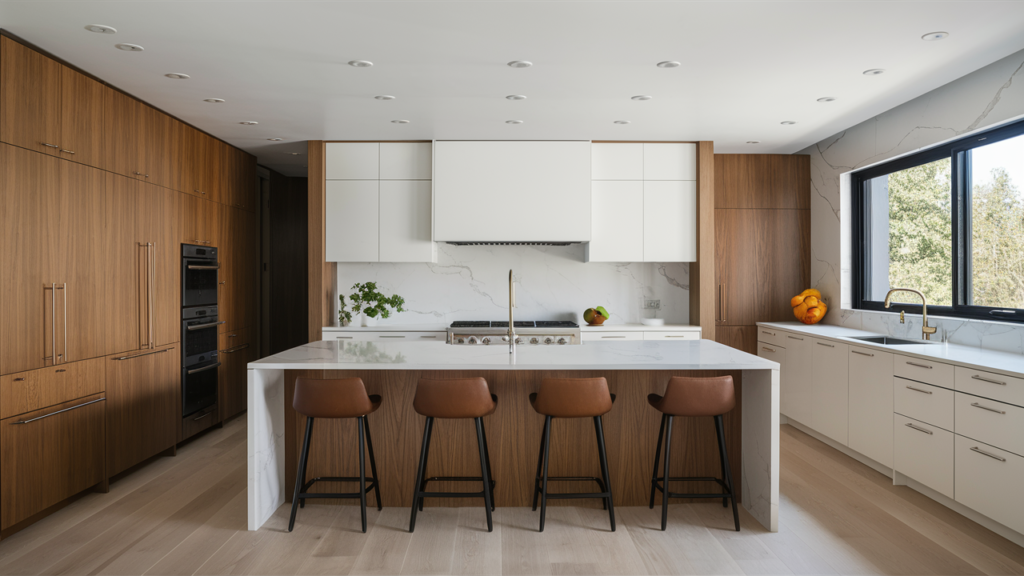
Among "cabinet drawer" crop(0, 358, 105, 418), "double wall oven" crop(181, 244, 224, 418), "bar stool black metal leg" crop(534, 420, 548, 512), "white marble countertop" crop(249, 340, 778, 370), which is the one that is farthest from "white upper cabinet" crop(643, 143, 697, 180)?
"cabinet drawer" crop(0, 358, 105, 418)

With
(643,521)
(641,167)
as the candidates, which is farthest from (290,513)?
(641,167)

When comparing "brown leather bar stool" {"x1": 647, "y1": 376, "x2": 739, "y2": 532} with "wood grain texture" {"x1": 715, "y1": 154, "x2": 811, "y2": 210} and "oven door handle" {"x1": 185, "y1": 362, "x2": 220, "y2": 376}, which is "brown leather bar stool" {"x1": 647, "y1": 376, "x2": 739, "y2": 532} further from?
"oven door handle" {"x1": 185, "y1": 362, "x2": 220, "y2": 376}

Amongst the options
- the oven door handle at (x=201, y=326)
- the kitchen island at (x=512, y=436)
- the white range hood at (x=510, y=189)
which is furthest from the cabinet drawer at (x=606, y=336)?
the oven door handle at (x=201, y=326)

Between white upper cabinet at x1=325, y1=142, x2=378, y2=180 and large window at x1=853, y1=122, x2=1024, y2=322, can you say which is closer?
large window at x1=853, y1=122, x2=1024, y2=322

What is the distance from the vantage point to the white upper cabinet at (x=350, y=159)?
5.10 m

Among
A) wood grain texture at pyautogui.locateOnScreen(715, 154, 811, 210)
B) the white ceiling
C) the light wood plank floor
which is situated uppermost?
the white ceiling

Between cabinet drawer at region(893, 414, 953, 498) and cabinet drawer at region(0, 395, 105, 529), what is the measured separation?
15.4ft

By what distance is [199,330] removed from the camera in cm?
458

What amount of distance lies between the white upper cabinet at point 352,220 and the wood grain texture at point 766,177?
3171 mm

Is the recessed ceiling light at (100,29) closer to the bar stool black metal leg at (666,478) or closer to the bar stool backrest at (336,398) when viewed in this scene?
the bar stool backrest at (336,398)

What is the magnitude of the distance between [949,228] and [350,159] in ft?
15.0

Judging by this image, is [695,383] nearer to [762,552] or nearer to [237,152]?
[762,552]

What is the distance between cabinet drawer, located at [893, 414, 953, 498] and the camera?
3143 millimetres

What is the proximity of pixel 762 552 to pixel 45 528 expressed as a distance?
11.5ft
